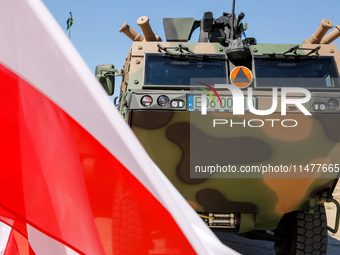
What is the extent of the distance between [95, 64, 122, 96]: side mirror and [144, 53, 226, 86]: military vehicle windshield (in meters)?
0.39

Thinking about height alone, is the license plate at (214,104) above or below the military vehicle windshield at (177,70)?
below

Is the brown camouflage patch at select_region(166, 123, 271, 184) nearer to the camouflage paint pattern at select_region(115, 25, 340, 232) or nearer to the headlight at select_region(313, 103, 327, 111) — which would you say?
the camouflage paint pattern at select_region(115, 25, 340, 232)

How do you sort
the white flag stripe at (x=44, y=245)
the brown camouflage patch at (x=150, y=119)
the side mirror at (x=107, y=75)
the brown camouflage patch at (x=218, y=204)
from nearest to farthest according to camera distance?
the white flag stripe at (x=44, y=245)
the brown camouflage patch at (x=150, y=119)
the brown camouflage patch at (x=218, y=204)
the side mirror at (x=107, y=75)

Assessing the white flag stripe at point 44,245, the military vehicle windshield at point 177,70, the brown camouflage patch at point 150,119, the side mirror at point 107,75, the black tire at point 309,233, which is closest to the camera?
the white flag stripe at point 44,245

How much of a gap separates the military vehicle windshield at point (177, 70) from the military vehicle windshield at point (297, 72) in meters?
0.35

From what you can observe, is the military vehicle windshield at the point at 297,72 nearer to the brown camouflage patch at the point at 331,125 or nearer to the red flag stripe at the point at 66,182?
the brown camouflage patch at the point at 331,125

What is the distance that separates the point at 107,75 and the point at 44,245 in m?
2.16

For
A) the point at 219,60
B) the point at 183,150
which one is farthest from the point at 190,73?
the point at 183,150

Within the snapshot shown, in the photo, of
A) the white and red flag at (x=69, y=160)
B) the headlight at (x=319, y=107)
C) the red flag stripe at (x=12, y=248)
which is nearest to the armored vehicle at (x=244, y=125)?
the headlight at (x=319, y=107)

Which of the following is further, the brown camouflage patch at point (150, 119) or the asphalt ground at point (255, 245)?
the asphalt ground at point (255, 245)

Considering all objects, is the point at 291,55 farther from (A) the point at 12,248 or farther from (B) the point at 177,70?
(A) the point at 12,248

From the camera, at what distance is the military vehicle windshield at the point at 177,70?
118 inches

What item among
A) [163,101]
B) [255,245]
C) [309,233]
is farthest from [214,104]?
[255,245]

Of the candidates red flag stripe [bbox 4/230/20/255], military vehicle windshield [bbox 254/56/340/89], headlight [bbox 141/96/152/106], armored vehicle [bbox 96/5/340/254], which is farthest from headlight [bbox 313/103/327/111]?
red flag stripe [bbox 4/230/20/255]
